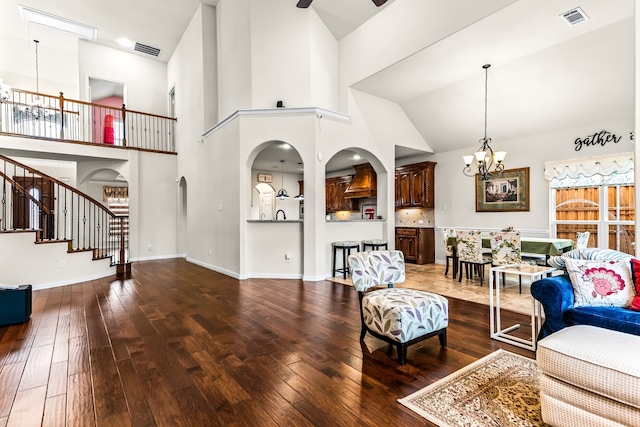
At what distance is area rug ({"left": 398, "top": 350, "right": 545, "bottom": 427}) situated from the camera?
5.69ft

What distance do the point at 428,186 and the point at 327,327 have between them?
17.8 feet

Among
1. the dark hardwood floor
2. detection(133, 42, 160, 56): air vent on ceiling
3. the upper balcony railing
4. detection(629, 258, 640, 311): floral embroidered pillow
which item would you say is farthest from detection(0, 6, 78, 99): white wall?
detection(629, 258, 640, 311): floral embroidered pillow

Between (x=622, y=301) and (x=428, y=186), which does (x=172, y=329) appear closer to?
(x=622, y=301)

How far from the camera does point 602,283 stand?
2398 millimetres

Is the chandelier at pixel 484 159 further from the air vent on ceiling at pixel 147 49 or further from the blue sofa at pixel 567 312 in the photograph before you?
the air vent on ceiling at pixel 147 49

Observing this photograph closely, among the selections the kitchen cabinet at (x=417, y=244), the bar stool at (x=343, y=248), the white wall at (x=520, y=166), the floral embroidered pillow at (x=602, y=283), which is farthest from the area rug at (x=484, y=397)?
the kitchen cabinet at (x=417, y=244)

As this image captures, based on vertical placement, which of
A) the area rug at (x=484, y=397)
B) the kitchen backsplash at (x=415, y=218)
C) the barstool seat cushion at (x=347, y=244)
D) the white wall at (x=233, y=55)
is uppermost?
the white wall at (x=233, y=55)

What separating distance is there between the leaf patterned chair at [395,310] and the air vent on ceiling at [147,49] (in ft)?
30.2

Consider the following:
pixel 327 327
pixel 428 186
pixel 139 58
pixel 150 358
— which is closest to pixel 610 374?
pixel 327 327

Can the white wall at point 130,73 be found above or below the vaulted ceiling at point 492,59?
above

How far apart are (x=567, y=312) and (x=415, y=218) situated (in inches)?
229

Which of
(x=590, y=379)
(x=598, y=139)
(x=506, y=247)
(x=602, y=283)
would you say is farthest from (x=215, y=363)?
(x=598, y=139)

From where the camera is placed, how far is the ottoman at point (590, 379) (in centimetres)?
142

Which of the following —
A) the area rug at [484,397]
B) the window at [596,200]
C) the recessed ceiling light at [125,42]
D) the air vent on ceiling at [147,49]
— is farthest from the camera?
the air vent on ceiling at [147,49]
